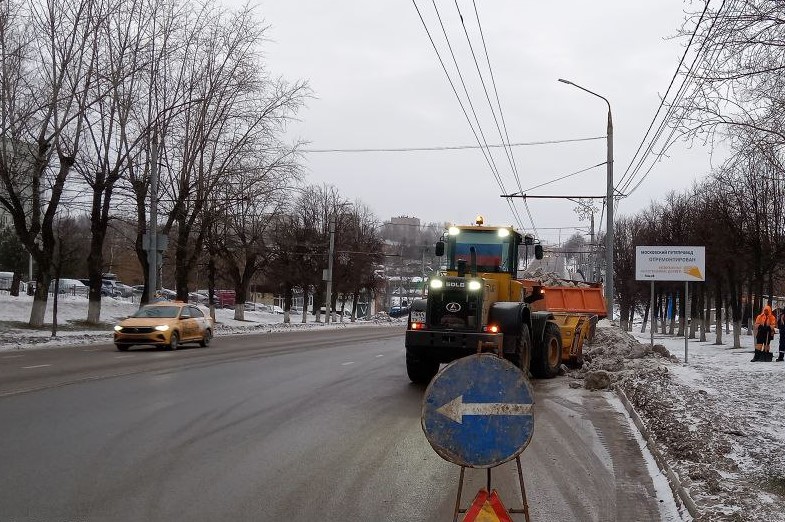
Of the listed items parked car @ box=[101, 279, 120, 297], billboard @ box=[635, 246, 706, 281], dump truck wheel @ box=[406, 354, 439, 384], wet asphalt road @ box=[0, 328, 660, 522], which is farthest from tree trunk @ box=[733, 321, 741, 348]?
parked car @ box=[101, 279, 120, 297]

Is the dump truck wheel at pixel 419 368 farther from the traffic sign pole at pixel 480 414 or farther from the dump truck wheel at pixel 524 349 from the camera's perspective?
the traffic sign pole at pixel 480 414

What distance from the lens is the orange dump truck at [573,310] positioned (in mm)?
19953

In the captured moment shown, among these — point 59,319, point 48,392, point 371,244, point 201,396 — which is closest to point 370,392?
point 201,396

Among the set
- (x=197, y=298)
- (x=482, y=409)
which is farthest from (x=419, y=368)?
(x=197, y=298)

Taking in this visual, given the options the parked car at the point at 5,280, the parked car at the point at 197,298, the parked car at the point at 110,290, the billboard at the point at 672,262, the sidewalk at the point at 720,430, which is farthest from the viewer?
the parked car at the point at 197,298

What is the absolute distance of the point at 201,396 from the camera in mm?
12945

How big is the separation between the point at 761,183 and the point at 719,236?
14.0 feet

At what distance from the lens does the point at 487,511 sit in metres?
4.91

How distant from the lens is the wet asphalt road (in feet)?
21.2

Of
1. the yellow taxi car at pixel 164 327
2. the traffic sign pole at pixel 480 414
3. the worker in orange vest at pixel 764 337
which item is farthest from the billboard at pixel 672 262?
the traffic sign pole at pixel 480 414

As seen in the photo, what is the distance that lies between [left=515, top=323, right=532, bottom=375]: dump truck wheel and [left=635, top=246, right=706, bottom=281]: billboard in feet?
27.3

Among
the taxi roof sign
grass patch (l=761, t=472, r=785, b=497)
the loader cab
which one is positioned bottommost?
grass patch (l=761, t=472, r=785, b=497)

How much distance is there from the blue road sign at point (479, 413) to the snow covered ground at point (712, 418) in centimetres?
209

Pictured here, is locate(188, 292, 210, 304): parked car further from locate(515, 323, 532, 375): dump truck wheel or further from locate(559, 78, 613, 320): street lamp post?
locate(515, 323, 532, 375): dump truck wheel
